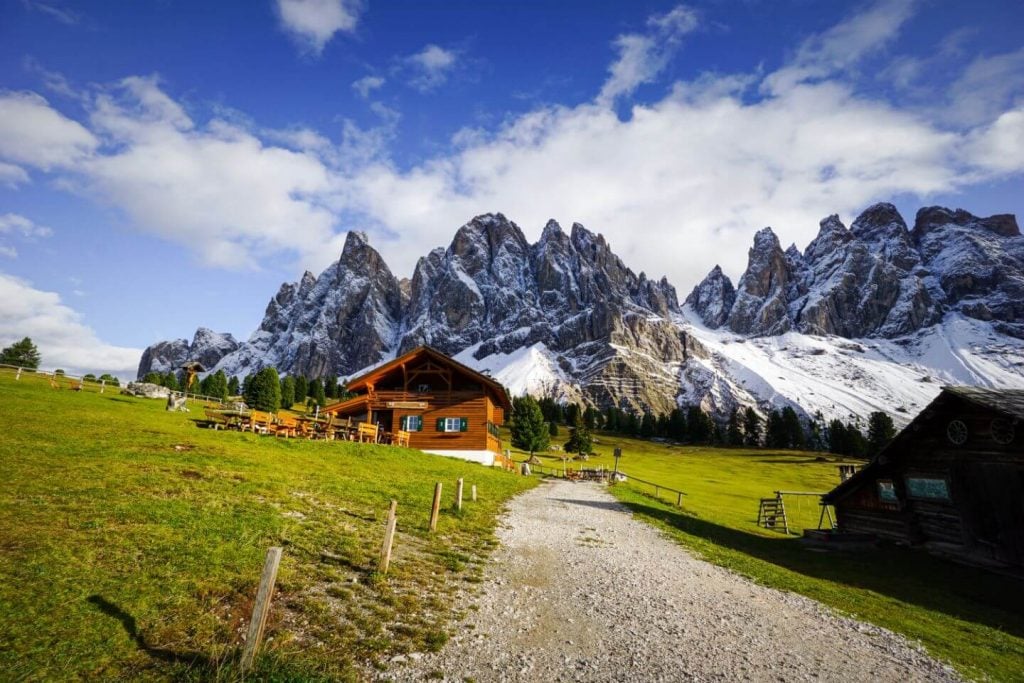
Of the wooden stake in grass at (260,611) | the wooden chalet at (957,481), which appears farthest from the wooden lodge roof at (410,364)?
the wooden stake in grass at (260,611)

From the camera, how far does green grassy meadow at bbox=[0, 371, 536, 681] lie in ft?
22.0

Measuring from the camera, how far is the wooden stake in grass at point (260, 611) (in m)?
6.58

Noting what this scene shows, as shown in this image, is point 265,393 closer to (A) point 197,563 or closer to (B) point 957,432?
(A) point 197,563

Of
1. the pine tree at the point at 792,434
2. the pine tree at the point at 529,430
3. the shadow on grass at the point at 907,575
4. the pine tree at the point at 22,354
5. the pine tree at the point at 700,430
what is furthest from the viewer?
the pine tree at the point at 700,430

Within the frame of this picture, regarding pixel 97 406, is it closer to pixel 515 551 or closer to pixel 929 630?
pixel 515 551

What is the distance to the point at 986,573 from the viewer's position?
17.8 metres

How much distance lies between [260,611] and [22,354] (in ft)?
387

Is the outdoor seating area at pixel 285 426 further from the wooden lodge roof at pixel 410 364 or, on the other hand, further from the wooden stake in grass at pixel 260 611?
the wooden stake in grass at pixel 260 611

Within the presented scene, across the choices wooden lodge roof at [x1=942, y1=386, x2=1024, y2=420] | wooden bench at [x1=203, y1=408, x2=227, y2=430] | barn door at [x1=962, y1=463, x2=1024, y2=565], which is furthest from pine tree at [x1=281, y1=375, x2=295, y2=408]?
wooden lodge roof at [x1=942, y1=386, x2=1024, y2=420]

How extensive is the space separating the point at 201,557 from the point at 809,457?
387ft

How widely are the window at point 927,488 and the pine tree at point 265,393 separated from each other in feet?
289

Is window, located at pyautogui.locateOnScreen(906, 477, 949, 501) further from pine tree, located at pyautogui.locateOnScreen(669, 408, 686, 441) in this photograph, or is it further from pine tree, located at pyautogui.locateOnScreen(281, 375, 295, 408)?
pine tree, located at pyautogui.locateOnScreen(669, 408, 686, 441)

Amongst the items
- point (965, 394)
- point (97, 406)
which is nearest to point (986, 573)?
point (965, 394)

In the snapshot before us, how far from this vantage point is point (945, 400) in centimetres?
2064
